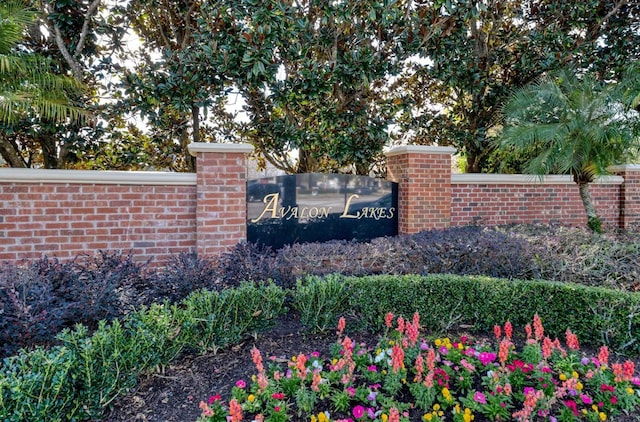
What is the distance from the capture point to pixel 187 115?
289 inches

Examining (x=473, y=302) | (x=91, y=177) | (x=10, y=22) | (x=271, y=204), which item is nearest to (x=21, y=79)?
(x=10, y=22)

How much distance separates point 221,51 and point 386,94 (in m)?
3.53

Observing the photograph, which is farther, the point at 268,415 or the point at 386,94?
the point at 386,94

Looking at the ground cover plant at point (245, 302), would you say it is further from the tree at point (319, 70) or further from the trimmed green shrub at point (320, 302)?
the tree at point (319, 70)

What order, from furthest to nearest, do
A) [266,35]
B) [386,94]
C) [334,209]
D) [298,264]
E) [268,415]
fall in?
1. [386,94]
2. [334,209]
3. [266,35]
4. [298,264]
5. [268,415]

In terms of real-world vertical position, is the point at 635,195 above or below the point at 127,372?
above

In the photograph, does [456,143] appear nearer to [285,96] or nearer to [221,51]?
[285,96]

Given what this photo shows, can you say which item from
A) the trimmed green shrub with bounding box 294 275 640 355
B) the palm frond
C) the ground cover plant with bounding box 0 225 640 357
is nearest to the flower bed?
the trimmed green shrub with bounding box 294 275 640 355

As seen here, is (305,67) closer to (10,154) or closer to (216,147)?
(216,147)

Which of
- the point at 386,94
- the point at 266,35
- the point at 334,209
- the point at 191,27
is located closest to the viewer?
the point at 266,35

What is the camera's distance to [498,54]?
8102 mm

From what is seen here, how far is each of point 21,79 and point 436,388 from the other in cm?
584

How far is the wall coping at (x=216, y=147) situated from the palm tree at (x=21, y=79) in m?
1.74

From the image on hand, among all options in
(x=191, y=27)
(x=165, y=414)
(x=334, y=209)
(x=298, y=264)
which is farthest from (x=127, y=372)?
(x=191, y=27)
